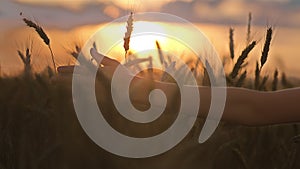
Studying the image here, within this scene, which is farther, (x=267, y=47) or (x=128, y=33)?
(x=267, y=47)

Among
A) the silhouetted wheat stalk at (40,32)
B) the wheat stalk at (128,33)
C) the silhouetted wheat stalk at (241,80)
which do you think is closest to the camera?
the wheat stalk at (128,33)

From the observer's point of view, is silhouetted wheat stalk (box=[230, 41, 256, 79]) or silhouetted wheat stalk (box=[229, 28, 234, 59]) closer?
silhouetted wheat stalk (box=[230, 41, 256, 79])

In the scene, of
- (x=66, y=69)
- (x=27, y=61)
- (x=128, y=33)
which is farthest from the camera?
(x=27, y=61)

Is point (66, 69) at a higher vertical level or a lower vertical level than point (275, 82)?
higher

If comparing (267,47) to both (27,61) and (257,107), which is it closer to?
(257,107)

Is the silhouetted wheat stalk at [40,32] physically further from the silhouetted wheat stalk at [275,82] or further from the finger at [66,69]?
the silhouetted wheat stalk at [275,82]

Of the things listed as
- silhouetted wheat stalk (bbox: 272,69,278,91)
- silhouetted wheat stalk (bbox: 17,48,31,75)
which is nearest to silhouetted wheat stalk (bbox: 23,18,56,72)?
silhouetted wheat stalk (bbox: 17,48,31,75)

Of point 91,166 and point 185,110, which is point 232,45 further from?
point 91,166

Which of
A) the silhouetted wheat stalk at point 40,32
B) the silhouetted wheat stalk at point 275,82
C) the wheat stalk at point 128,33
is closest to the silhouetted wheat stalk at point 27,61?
the silhouetted wheat stalk at point 40,32

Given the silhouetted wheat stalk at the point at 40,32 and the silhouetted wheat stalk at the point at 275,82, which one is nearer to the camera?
the silhouetted wheat stalk at the point at 40,32

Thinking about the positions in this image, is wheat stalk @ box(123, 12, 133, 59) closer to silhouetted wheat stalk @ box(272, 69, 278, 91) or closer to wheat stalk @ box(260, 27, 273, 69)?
wheat stalk @ box(260, 27, 273, 69)

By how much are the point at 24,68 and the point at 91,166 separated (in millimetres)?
475

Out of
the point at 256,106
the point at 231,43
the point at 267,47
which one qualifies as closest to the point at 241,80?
the point at 267,47

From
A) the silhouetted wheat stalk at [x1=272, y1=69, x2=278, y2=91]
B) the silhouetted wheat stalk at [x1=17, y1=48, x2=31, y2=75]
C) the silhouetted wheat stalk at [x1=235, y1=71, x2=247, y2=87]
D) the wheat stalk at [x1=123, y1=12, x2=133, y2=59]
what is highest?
the wheat stalk at [x1=123, y1=12, x2=133, y2=59]
